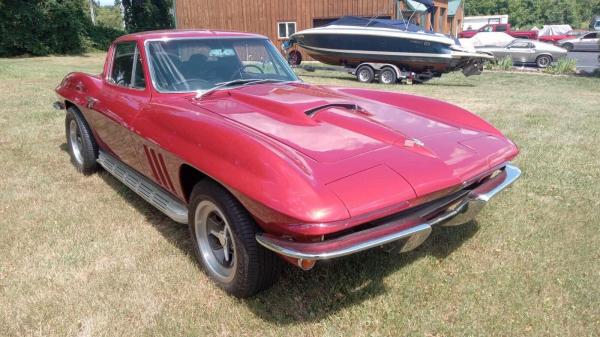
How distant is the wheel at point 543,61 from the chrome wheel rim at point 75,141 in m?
19.0

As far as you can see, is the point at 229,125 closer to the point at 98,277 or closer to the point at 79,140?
the point at 98,277

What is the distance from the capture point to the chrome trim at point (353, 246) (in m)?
2.13

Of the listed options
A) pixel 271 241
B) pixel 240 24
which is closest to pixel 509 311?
pixel 271 241

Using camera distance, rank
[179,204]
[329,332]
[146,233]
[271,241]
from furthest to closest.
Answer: [146,233] → [179,204] → [329,332] → [271,241]

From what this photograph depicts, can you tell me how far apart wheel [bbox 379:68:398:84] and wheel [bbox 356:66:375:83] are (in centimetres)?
28

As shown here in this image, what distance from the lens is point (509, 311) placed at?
8.57 ft

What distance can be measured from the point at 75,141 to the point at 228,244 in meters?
3.22

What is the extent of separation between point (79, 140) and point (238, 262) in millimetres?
3310

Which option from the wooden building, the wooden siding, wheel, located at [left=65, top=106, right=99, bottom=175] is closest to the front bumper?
wheel, located at [left=65, top=106, right=99, bottom=175]

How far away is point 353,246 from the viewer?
2.18 metres

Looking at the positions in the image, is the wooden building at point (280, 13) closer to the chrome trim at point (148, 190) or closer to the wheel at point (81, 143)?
the wheel at point (81, 143)

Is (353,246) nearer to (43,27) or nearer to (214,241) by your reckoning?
(214,241)

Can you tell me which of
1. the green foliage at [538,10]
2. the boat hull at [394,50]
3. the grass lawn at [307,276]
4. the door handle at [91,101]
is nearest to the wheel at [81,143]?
the grass lawn at [307,276]

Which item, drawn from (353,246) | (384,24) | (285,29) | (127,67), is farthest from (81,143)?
(285,29)
